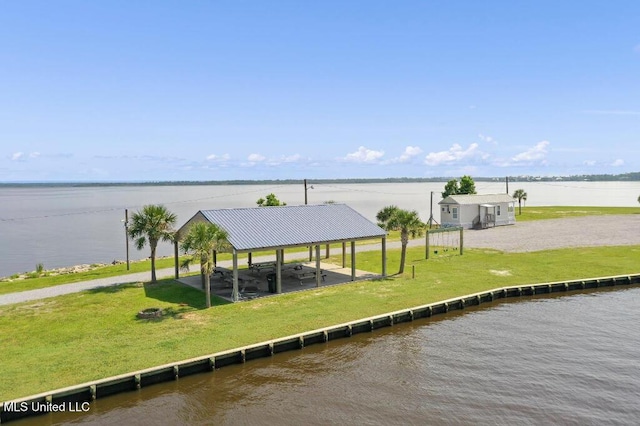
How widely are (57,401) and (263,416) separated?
21.7 ft

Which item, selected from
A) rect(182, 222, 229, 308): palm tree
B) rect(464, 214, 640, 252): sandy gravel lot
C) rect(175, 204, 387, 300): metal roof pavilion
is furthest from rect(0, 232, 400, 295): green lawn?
rect(464, 214, 640, 252): sandy gravel lot

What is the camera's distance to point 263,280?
98.7 ft

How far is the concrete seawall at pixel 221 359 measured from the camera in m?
14.2

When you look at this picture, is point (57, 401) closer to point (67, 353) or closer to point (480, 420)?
point (67, 353)

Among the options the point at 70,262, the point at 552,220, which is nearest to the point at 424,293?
the point at 70,262

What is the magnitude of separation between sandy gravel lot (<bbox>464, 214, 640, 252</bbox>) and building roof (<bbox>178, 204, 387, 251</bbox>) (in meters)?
18.2

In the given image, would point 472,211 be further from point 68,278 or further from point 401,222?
point 68,278

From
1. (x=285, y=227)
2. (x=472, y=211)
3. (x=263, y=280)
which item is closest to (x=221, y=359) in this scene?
(x=285, y=227)

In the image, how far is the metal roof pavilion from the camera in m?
25.7

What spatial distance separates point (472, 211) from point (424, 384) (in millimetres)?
45736

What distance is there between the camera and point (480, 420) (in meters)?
14.1

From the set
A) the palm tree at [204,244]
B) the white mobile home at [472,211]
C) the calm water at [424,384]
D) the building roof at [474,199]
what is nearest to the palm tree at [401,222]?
the calm water at [424,384]

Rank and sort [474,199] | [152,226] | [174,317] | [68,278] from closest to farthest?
[174,317], [152,226], [68,278], [474,199]

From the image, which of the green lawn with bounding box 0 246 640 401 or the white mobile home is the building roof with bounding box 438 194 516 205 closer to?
the white mobile home
